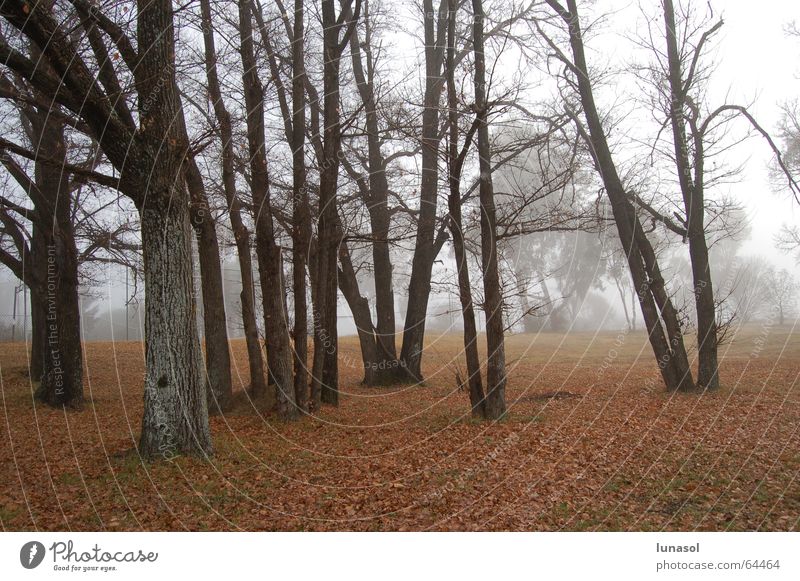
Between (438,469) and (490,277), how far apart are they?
400 centimetres

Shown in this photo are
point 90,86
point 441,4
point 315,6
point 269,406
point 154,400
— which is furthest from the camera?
point 441,4

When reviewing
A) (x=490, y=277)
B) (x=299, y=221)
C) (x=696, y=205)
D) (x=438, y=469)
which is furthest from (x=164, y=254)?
(x=696, y=205)

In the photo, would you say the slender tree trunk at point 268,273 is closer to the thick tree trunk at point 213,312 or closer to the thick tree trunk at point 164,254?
the thick tree trunk at point 213,312

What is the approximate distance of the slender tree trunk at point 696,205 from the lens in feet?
45.9

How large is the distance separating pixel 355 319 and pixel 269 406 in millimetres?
6730

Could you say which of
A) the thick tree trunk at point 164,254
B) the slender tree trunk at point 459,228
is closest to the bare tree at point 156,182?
the thick tree trunk at point 164,254

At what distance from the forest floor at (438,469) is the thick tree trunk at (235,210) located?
928 millimetres

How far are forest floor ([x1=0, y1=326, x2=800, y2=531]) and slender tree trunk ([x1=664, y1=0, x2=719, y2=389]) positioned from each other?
3.27 feet

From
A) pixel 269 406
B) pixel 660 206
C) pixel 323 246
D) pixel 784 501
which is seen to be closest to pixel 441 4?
pixel 660 206

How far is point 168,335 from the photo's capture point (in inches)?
331

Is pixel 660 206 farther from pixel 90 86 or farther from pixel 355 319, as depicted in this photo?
pixel 90 86

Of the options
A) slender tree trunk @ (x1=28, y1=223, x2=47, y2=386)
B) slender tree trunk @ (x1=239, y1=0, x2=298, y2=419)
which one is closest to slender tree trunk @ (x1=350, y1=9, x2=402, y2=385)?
slender tree trunk @ (x1=239, y1=0, x2=298, y2=419)

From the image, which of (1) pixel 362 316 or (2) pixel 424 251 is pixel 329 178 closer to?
(2) pixel 424 251
